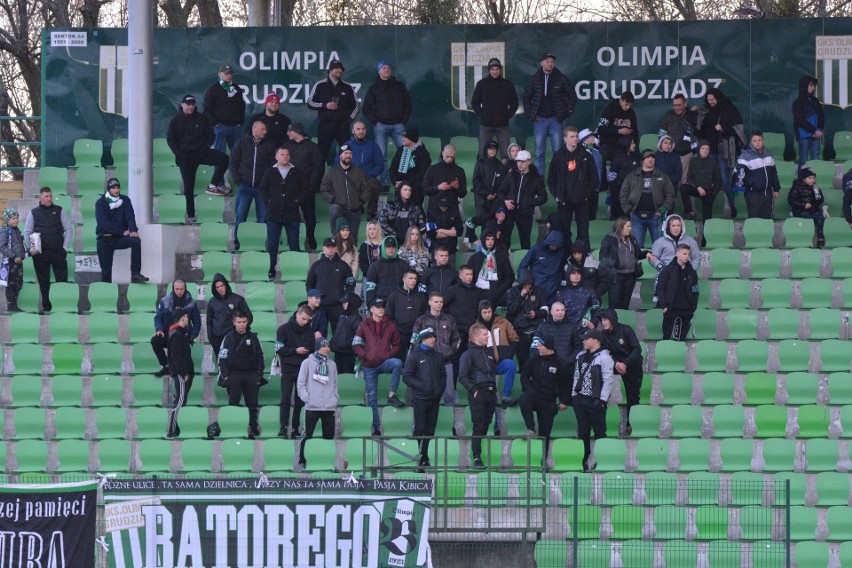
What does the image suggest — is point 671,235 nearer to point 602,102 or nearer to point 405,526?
point 602,102

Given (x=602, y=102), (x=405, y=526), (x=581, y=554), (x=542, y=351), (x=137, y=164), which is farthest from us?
(x=602, y=102)

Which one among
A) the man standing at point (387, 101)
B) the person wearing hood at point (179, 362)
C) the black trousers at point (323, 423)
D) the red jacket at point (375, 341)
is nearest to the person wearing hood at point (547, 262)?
the red jacket at point (375, 341)

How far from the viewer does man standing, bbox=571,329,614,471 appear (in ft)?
56.6

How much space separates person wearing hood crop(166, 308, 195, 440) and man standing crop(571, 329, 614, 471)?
4536 millimetres

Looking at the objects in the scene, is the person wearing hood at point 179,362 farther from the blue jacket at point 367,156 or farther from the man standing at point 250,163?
the blue jacket at point 367,156

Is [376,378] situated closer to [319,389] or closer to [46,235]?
[319,389]

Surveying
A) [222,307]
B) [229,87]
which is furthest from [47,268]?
[229,87]

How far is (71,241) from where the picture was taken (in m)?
21.6

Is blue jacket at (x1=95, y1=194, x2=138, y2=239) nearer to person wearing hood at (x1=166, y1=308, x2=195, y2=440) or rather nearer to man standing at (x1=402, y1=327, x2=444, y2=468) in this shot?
person wearing hood at (x1=166, y1=308, x2=195, y2=440)

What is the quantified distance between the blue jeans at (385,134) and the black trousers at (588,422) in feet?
18.8

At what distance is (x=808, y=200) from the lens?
2097 centimetres

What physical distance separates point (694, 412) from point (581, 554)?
2625mm

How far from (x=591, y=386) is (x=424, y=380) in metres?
1.86

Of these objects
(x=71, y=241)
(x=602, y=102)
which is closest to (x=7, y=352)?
(x=71, y=241)
